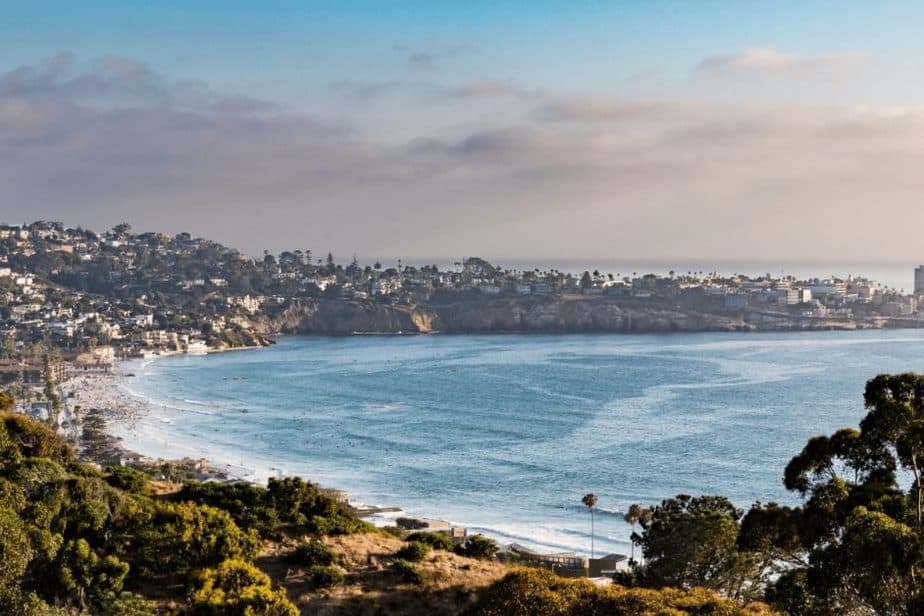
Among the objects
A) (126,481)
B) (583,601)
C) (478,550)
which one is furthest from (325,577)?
(126,481)

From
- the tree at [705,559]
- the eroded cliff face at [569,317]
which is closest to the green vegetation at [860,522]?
the tree at [705,559]


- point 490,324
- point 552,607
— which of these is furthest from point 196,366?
point 552,607

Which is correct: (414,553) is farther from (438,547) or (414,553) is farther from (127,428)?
(127,428)

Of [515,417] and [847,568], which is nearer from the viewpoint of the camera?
[847,568]

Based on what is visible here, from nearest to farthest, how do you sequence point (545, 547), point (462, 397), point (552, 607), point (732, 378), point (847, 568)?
point (847, 568) < point (552, 607) < point (545, 547) < point (462, 397) < point (732, 378)

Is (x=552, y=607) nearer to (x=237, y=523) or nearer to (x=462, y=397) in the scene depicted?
(x=237, y=523)

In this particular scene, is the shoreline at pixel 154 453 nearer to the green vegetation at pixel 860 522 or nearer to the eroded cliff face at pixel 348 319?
the green vegetation at pixel 860 522

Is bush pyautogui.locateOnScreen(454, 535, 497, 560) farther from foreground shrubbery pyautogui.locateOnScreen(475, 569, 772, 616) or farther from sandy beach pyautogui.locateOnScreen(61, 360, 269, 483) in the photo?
sandy beach pyautogui.locateOnScreen(61, 360, 269, 483)
